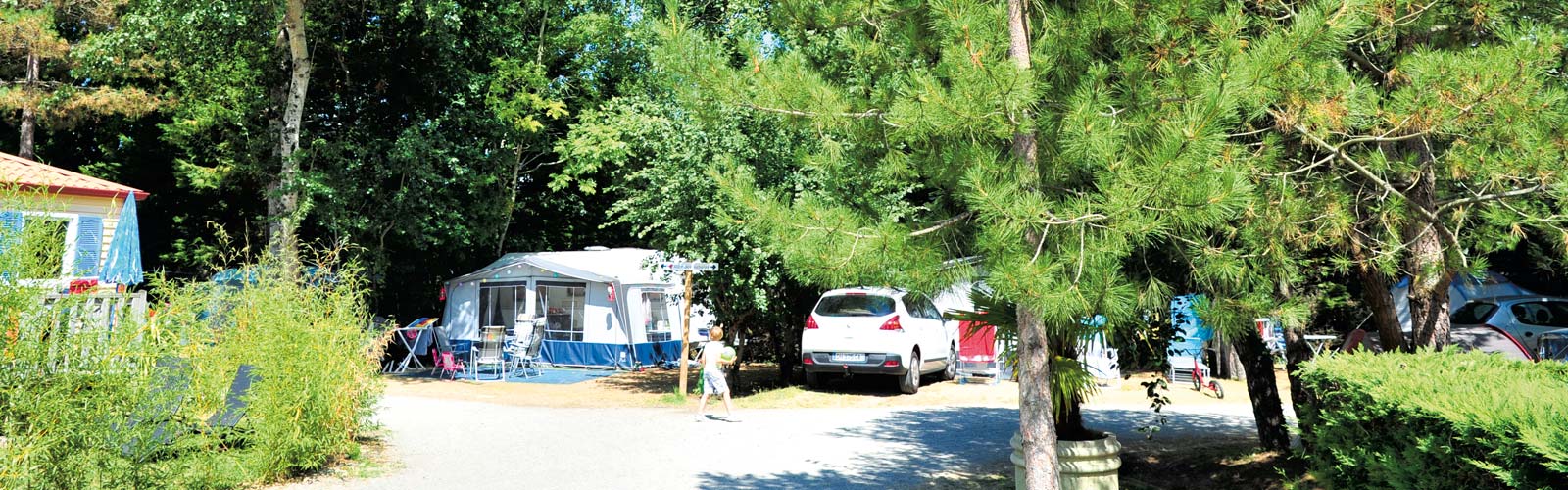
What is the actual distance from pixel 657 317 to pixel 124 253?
341 inches

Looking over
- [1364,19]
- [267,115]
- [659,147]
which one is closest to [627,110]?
[659,147]

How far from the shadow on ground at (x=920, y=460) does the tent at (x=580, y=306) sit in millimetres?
7826

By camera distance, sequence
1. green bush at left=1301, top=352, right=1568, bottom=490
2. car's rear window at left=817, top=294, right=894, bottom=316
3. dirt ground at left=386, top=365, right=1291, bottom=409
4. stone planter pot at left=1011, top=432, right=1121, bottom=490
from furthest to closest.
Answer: car's rear window at left=817, top=294, right=894, bottom=316 → dirt ground at left=386, top=365, right=1291, bottom=409 → stone planter pot at left=1011, top=432, right=1121, bottom=490 → green bush at left=1301, top=352, right=1568, bottom=490

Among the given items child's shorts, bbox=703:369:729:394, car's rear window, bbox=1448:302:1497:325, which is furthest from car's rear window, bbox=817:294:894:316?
car's rear window, bbox=1448:302:1497:325

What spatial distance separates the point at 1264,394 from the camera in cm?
779

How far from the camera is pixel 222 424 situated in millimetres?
6434

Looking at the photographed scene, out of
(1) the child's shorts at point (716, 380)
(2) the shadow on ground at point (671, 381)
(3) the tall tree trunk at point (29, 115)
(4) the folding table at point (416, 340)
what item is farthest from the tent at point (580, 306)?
(3) the tall tree trunk at point (29, 115)

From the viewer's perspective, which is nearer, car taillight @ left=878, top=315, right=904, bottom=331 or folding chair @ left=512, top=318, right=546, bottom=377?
car taillight @ left=878, top=315, right=904, bottom=331

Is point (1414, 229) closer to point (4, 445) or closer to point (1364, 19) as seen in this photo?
point (1364, 19)

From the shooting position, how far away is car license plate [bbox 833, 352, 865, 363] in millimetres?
13180

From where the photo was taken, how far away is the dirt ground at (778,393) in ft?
42.5

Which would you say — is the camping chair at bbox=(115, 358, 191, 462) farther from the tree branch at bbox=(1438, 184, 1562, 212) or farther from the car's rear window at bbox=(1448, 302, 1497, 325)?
the car's rear window at bbox=(1448, 302, 1497, 325)

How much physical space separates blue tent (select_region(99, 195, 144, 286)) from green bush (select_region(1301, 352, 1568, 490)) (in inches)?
545

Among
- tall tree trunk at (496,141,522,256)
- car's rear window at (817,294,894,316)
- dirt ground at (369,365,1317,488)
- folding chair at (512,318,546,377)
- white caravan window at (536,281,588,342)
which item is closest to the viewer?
dirt ground at (369,365,1317,488)
